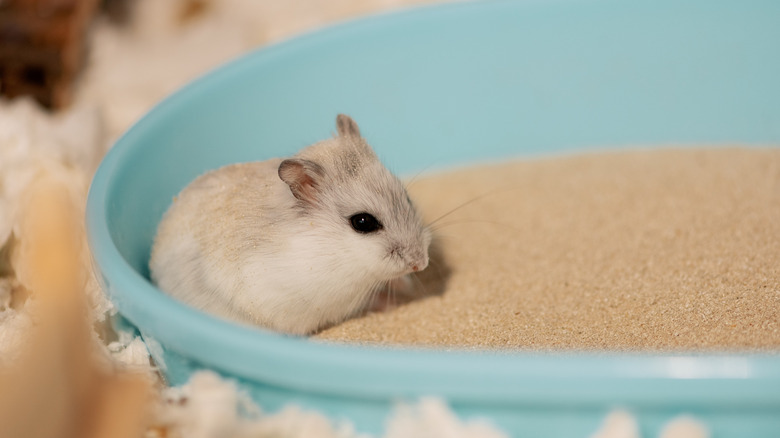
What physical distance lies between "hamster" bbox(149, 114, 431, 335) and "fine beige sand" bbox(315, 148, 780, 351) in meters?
0.20

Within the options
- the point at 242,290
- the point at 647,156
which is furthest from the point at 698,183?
the point at 242,290

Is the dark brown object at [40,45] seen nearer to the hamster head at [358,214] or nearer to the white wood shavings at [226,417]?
the hamster head at [358,214]

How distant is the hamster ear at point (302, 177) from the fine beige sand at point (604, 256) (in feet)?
1.31

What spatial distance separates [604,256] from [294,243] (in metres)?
0.94

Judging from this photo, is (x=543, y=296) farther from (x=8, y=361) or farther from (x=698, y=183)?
(x=8, y=361)

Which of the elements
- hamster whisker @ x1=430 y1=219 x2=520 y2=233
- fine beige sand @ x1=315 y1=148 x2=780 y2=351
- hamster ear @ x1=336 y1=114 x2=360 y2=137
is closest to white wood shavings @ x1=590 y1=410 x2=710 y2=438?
fine beige sand @ x1=315 y1=148 x2=780 y2=351

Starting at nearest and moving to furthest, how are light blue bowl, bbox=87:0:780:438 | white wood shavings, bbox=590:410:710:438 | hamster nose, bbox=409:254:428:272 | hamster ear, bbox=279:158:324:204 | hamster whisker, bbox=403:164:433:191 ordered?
white wood shavings, bbox=590:410:710:438 < hamster ear, bbox=279:158:324:204 < hamster nose, bbox=409:254:428:272 < light blue bowl, bbox=87:0:780:438 < hamster whisker, bbox=403:164:433:191

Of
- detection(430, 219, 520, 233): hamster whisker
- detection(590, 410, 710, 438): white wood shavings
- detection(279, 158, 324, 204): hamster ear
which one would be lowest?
detection(430, 219, 520, 233): hamster whisker

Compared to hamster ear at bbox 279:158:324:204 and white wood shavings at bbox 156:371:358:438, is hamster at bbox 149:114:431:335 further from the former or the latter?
white wood shavings at bbox 156:371:358:438

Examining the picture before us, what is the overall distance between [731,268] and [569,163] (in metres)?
0.79

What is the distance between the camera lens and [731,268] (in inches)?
82.1

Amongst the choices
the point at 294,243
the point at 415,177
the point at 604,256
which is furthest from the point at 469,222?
the point at 294,243

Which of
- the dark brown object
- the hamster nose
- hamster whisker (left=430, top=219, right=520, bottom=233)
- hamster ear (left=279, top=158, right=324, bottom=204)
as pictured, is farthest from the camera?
the dark brown object

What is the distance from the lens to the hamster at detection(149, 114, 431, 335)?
6.11 feet
